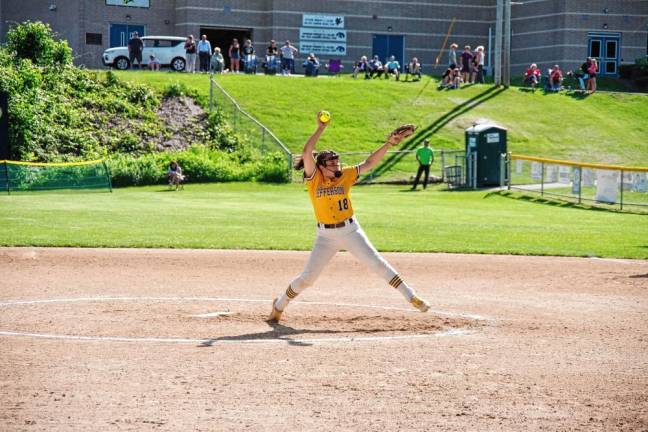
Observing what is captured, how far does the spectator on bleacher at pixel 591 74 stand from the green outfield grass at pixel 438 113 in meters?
1.03

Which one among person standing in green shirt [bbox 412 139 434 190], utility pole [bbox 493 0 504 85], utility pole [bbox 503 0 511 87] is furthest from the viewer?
utility pole [bbox 493 0 504 85]

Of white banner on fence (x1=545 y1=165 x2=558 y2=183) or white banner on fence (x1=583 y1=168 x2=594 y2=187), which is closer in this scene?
white banner on fence (x1=583 y1=168 x2=594 y2=187)

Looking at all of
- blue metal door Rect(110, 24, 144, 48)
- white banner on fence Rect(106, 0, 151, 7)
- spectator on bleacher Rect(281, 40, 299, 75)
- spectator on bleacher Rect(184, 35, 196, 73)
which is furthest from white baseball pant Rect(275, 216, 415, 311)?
blue metal door Rect(110, 24, 144, 48)

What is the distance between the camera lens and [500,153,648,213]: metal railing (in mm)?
31938

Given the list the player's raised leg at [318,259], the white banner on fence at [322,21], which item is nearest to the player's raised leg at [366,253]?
the player's raised leg at [318,259]

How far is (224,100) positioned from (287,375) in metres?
38.8

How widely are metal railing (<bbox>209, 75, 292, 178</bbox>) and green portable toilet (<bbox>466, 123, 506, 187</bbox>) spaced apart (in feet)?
24.5

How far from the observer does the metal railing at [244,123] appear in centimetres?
4310

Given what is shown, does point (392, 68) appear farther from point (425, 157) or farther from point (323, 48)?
point (425, 157)

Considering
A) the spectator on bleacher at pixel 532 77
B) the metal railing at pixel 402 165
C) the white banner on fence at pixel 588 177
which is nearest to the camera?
the white banner on fence at pixel 588 177

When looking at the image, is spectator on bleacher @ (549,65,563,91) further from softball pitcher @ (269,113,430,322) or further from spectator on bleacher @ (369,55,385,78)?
softball pitcher @ (269,113,430,322)

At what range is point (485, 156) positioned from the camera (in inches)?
1566

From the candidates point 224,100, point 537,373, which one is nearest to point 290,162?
point 224,100

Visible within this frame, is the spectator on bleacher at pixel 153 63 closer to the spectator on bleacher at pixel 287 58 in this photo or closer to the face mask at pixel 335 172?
the spectator on bleacher at pixel 287 58
